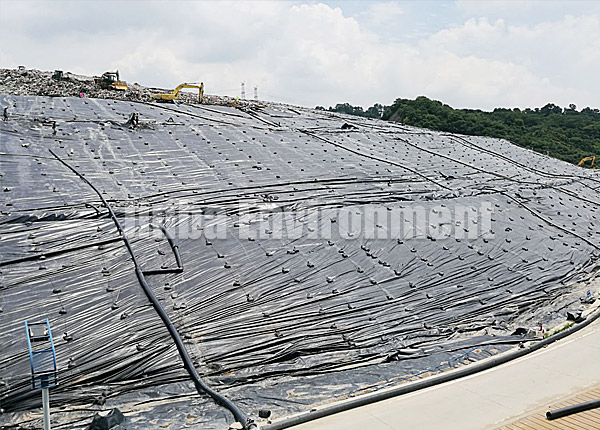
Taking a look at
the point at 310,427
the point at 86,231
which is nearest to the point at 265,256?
the point at 86,231

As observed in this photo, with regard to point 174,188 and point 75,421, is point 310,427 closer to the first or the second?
point 75,421

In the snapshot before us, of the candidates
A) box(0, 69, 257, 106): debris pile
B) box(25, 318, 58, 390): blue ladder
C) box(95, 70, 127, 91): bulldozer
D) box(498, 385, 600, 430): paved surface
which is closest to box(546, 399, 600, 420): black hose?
box(498, 385, 600, 430): paved surface

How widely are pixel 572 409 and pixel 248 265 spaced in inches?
191

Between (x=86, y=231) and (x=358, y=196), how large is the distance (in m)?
5.91

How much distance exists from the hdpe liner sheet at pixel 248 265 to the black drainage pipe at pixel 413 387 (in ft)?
0.81

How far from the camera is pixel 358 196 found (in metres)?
11.7

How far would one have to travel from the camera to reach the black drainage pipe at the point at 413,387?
5948 millimetres

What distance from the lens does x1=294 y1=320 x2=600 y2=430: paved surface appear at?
6.01 metres

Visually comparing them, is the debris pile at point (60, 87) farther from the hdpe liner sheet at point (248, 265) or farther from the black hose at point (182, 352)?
the black hose at point (182, 352)

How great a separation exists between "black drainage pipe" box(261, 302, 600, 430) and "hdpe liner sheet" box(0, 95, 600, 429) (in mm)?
247

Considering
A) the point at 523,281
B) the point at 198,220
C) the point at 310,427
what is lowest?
the point at 310,427

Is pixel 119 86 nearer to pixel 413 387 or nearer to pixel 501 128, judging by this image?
pixel 413 387

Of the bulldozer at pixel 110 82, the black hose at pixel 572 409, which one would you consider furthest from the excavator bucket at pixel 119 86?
the black hose at pixel 572 409

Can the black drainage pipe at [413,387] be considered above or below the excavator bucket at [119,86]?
below
